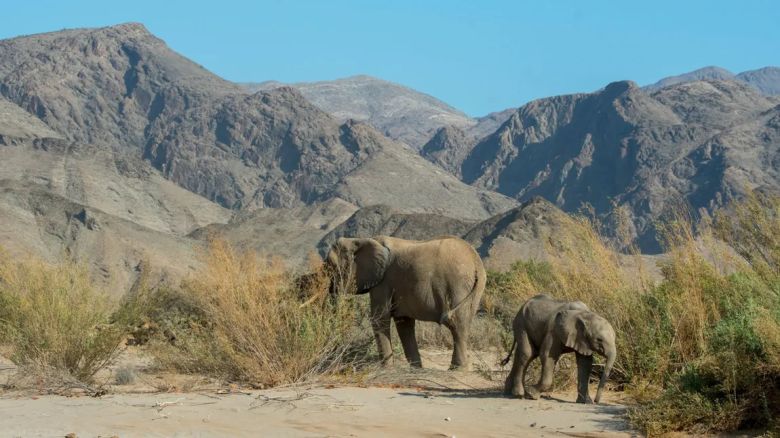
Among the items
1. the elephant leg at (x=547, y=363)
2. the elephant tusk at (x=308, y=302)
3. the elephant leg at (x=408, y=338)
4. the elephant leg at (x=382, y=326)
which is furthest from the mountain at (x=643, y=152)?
the elephant leg at (x=547, y=363)

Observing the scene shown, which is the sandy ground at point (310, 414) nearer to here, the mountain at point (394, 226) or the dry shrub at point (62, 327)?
the dry shrub at point (62, 327)

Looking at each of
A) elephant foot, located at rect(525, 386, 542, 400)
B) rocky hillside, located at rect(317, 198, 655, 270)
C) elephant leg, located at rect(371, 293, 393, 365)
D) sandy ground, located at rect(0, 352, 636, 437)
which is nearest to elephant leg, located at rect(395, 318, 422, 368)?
elephant leg, located at rect(371, 293, 393, 365)

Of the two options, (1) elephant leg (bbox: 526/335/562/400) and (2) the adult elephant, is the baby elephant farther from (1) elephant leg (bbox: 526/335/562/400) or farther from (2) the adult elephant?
(2) the adult elephant

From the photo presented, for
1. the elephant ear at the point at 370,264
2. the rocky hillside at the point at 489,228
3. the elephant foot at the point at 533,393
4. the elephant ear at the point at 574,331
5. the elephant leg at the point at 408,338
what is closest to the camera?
the elephant ear at the point at 574,331

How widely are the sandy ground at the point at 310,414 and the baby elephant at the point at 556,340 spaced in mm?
228

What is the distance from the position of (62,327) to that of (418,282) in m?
4.17

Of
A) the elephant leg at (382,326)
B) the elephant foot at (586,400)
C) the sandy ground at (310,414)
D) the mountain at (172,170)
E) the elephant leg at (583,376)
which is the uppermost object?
the mountain at (172,170)

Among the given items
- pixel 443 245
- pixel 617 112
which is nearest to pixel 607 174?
pixel 617 112

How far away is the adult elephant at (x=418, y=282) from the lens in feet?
44.5

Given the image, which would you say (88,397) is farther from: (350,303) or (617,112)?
(617,112)

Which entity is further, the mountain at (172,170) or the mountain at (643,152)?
the mountain at (643,152)

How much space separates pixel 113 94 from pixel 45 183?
353ft

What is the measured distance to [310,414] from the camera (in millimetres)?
10469

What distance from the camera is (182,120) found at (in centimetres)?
17850
